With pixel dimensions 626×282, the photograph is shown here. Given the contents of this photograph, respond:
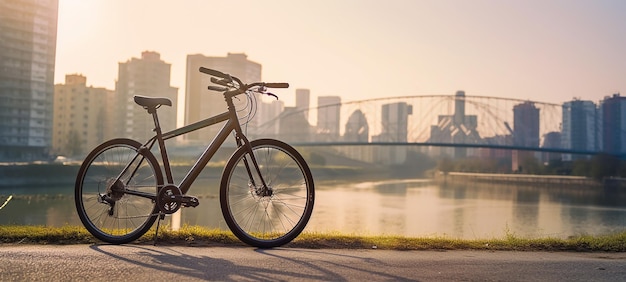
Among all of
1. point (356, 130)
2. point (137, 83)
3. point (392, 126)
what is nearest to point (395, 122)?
point (392, 126)

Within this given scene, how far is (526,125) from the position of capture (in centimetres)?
6000

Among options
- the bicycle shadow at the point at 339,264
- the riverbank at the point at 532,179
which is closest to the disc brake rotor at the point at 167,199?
the bicycle shadow at the point at 339,264

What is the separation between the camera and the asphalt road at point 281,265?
2164mm

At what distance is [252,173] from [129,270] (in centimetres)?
103

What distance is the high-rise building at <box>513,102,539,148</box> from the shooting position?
53.8m

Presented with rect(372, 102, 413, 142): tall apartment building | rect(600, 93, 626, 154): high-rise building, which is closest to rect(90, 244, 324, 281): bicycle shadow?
rect(372, 102, 413, 142): tall apartment building

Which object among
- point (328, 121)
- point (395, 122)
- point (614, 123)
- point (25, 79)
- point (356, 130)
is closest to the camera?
point (25, 79)

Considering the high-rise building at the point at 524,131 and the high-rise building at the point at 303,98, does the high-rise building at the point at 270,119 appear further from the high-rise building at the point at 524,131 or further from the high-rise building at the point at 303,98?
the high-rise building at the point at 524,131

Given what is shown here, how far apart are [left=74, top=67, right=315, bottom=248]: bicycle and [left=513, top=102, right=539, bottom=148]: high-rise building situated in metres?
52.3

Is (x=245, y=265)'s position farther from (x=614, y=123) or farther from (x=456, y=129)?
(x=614, y=123)

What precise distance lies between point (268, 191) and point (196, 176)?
42cm

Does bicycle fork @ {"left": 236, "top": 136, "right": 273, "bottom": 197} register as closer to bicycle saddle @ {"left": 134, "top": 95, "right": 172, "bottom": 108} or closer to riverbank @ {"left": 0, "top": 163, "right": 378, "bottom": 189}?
bicycle saddle @ {"left": 134, "top": 95, "right": 172, "bottom": 108}

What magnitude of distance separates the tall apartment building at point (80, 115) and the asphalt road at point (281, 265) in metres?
50.6


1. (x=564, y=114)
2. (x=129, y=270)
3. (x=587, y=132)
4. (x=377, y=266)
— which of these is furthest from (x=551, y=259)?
(x=564, y=114)
